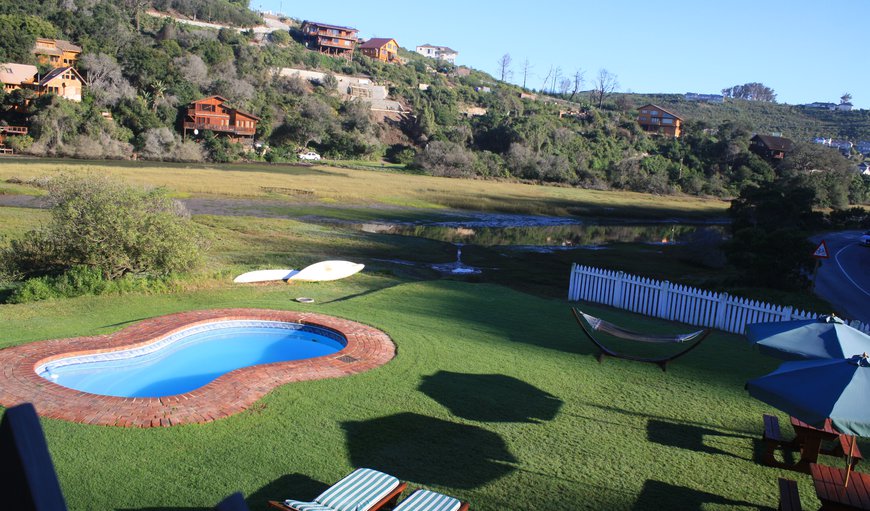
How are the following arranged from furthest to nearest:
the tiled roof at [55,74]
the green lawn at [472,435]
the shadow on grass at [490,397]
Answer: the tiled roof at [55,74], the shadow on grass at [490,397], the green lawn at [472,435]

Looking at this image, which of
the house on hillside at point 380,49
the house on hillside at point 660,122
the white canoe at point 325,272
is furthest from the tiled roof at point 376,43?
the white canoe at point 325,272

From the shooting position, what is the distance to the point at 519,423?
845 cm

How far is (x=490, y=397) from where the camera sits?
30.6 ft

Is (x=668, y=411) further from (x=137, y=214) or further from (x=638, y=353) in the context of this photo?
(x=137, y=214)

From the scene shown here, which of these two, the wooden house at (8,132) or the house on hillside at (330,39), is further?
the house on hillside at (330,39)

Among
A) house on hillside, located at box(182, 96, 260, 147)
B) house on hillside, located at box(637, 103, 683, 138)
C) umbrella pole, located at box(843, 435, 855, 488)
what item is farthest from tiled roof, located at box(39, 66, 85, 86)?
house on hillside, located at box(637, 103, 683, 138)

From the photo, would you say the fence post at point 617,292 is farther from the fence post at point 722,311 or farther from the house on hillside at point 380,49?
the house on hillside at point 380,49

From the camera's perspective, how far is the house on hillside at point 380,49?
5177 inches

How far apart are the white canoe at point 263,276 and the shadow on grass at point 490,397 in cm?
831

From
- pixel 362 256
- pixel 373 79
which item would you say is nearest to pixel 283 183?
pixel 362 256

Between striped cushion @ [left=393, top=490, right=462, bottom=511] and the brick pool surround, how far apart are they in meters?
3.20

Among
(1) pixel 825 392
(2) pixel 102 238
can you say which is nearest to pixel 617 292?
(1) pixel 825 392

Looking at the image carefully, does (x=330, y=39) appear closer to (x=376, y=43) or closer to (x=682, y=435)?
(x=376, y=43)

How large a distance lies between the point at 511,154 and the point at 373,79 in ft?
118
